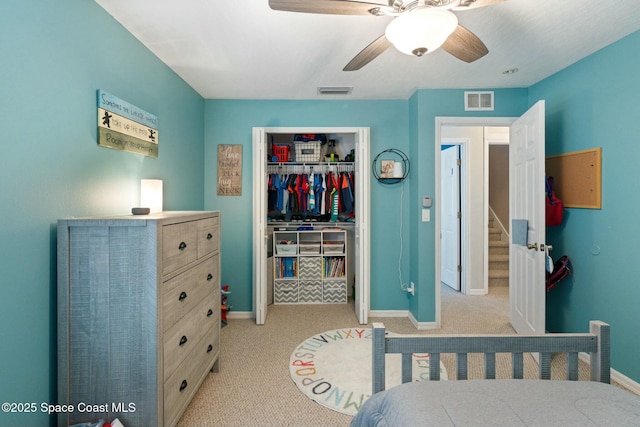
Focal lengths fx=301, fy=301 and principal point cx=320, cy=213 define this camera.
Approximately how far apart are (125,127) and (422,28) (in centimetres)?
187

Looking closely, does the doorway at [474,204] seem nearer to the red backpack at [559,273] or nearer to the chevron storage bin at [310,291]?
the red backpack at [559,273]

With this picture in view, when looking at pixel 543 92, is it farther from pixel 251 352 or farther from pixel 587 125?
pixel 251 352

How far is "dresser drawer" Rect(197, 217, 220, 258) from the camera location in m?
1.99

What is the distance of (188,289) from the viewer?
1800 mm

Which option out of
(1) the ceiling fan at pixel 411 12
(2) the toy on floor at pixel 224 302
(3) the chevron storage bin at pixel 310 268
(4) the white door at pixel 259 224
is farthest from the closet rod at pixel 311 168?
(1) the ceiling fan at pixel 411 12

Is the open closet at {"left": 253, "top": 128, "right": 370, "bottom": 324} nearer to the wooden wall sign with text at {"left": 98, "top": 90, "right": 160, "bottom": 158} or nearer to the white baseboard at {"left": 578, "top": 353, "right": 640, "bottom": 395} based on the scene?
the wooden wall sign with text at {"left": 98, "top": 90, "right": 160, "bottom": 158}

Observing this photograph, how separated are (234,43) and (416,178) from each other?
211 cm

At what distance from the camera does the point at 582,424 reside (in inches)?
32.7

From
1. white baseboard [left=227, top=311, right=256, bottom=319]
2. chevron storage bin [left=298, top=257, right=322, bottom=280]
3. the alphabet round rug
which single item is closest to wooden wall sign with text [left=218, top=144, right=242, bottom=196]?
chevron storage bin [left=298, top=257, right=322, bottom=280]

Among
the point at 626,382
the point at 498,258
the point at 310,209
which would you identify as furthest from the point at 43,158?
the point at 498,258

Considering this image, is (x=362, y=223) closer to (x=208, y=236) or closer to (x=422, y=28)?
(x=208, y=236)

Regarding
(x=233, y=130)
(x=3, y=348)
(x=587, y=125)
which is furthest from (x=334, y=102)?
(x=3, y=348)

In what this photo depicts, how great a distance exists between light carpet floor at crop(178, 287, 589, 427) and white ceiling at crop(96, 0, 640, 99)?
2.43 metres

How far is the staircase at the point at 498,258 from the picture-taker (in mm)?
4586
